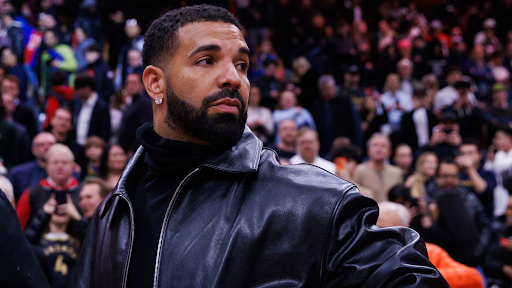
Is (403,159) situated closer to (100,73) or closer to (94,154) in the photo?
(94,154)

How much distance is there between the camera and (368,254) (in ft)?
5.52

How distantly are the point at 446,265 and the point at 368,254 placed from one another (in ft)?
8.44

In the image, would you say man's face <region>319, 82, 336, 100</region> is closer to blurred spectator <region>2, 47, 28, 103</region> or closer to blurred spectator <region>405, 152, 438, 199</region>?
blurred spectator <region>405, 152, 438, 199</region>

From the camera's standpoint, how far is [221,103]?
1.99 m

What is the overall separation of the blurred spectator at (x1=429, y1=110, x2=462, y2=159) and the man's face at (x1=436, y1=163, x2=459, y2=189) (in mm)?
1660

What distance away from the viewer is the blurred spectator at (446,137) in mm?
8852

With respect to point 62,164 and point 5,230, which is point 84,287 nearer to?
point 5,230

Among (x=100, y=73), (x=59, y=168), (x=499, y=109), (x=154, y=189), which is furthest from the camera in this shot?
(x=499, y=109)

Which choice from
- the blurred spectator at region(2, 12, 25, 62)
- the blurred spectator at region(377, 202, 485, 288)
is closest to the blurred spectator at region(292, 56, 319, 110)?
the blurred spectator at region(2, 12, 25, 62)

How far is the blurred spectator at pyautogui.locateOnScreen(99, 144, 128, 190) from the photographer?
6.97 metres

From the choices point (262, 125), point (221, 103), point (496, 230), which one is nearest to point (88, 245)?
point (221, 103)

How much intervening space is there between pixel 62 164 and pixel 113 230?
4.34 metres

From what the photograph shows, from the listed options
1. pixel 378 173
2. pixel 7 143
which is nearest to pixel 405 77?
pixel 378 173

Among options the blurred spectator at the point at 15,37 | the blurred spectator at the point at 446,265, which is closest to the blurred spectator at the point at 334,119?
the blurred spectator at the point at 446,265
